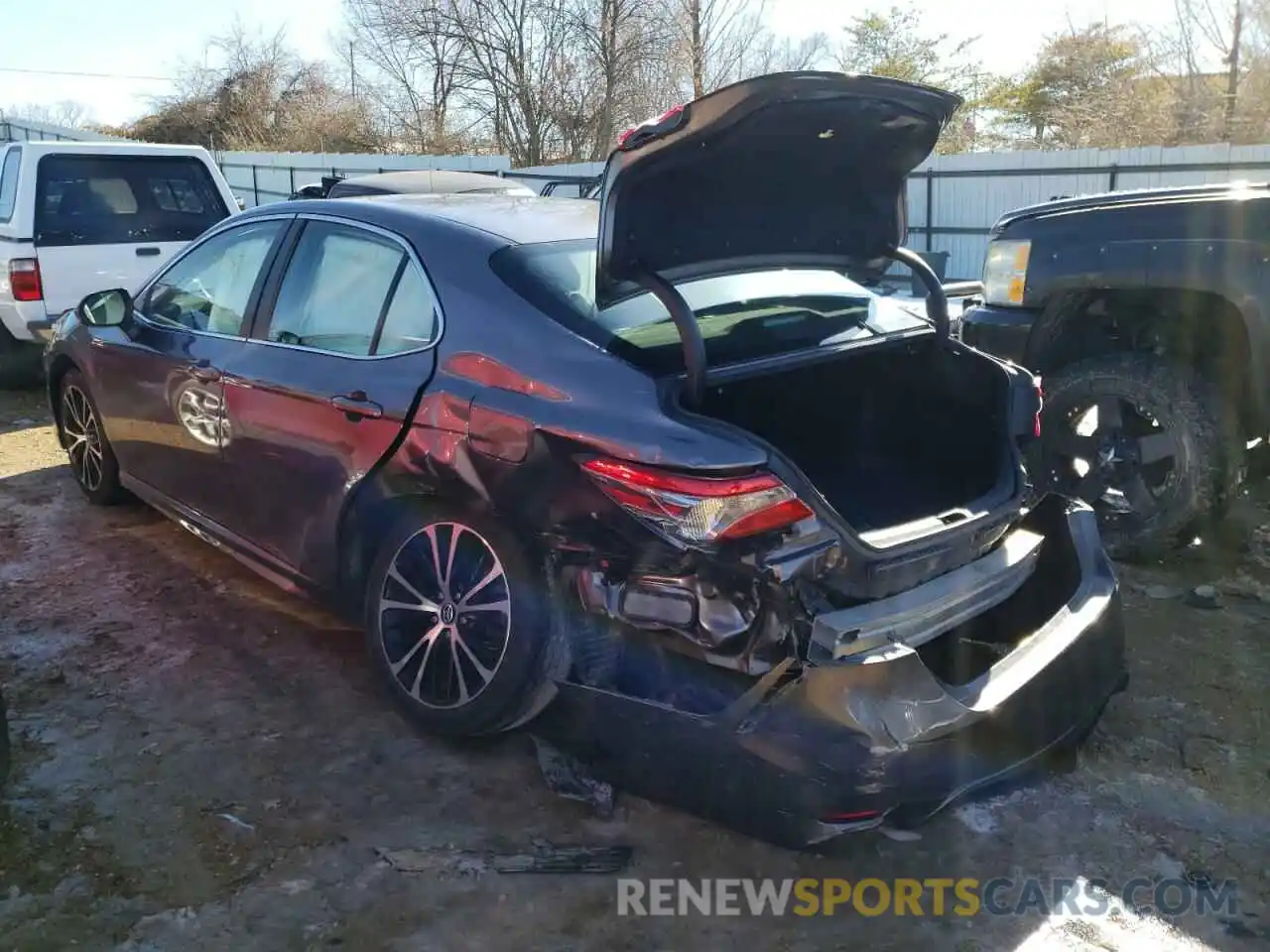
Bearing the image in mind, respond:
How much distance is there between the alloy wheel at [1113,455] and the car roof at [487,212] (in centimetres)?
240

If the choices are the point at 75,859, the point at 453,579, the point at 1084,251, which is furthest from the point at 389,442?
the point at 1084,251

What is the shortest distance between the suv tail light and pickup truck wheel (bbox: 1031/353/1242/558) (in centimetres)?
274

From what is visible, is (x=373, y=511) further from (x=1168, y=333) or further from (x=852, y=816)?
(x=1168, y=333)

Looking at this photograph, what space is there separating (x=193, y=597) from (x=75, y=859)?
1.80 metres

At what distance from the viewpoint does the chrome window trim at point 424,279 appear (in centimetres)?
318

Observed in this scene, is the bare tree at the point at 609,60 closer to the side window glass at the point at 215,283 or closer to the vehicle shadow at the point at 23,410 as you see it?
the vehicle shadow at the point at 23,410

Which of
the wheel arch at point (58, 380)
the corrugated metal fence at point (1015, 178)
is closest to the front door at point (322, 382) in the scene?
the wheel arch at point (58, 380)

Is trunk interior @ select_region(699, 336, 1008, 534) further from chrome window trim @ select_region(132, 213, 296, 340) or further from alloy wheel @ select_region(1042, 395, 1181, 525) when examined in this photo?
chrome window trim @ select_region(132, 213, 296, 340)

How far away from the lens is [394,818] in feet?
9.80

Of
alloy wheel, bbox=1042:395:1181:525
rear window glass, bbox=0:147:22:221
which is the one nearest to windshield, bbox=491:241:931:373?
alloy wheel, bbox=1042:395:1181:525

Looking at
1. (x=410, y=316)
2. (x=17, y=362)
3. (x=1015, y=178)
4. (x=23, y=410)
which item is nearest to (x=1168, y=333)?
(x=410, y=316)

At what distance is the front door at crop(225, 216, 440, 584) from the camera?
3291 millimetres

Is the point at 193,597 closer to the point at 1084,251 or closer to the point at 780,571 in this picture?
the point at 780,571

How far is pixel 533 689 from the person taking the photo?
2.91 m
